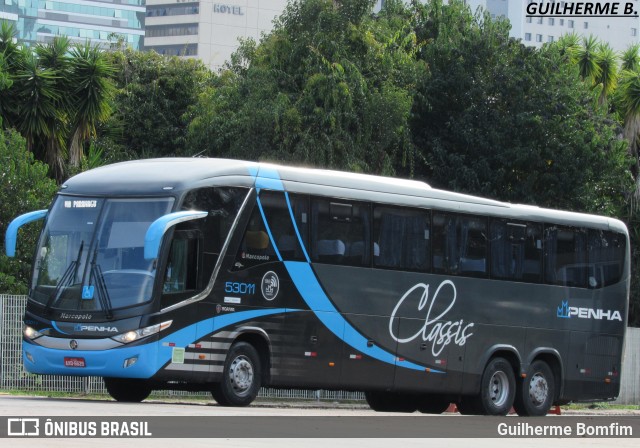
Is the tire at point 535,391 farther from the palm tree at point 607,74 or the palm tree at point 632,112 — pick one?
the palm tree at point 607,74

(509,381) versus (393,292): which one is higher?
(393,292)

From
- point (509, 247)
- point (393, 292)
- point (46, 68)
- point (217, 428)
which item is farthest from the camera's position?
point (46, 68)

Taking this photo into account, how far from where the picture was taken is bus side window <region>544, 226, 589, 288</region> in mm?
24328

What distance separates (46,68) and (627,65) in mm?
19984

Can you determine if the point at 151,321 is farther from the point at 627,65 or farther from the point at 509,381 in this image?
the point at 627,65

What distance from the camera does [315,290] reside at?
2041 centimetres

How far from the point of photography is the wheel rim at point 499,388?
23.5 metres

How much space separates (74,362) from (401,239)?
244 inches

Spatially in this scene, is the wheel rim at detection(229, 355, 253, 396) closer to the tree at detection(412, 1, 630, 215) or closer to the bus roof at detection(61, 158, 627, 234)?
the bus roof at detection(61, 158, 627, 234)

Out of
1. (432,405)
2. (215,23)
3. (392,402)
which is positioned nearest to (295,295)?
(392,402)

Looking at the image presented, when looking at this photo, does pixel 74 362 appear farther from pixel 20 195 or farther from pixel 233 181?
pixel 20 195

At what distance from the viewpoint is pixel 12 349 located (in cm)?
2461

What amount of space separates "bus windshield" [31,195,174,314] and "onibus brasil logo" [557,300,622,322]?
9.23 m

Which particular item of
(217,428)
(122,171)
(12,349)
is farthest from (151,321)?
(12,349)
